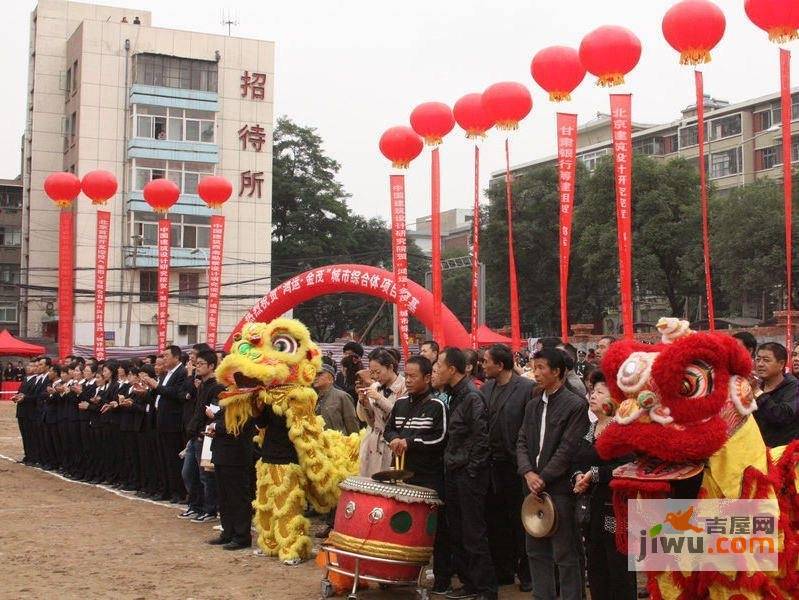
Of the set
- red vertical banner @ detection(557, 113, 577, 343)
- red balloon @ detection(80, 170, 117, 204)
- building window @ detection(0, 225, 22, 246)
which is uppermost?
building window @ detection(0, 225, 22, 246)

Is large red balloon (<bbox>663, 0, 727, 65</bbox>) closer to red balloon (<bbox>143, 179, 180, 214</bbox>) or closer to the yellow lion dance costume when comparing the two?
the yellow lion dance costume

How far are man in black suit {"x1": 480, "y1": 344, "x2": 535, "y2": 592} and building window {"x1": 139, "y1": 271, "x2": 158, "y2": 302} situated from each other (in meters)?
32.6

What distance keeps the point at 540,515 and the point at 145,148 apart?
34713 mm

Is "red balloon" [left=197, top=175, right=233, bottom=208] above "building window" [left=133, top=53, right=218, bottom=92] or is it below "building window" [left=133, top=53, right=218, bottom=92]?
below

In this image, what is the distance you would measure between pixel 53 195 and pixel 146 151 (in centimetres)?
2012

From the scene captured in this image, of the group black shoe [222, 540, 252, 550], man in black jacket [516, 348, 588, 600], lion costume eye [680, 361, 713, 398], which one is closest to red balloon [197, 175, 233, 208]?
black shoe [222, 540, 252, 550]

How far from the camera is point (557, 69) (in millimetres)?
11719

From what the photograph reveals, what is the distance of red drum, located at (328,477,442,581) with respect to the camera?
6.38m

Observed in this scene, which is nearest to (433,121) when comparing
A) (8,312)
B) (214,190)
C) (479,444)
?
(214,190)

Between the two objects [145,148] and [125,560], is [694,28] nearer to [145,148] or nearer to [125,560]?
[125,560]

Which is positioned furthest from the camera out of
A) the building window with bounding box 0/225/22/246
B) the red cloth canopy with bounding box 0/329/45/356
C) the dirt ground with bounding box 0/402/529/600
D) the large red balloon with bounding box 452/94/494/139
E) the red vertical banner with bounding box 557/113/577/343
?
the building window with bounding box 0/225/22/246

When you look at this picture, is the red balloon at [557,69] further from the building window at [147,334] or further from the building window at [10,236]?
the building window at [10,236]

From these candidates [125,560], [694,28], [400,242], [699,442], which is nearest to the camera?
[699,442]

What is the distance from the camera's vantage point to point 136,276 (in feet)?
125
